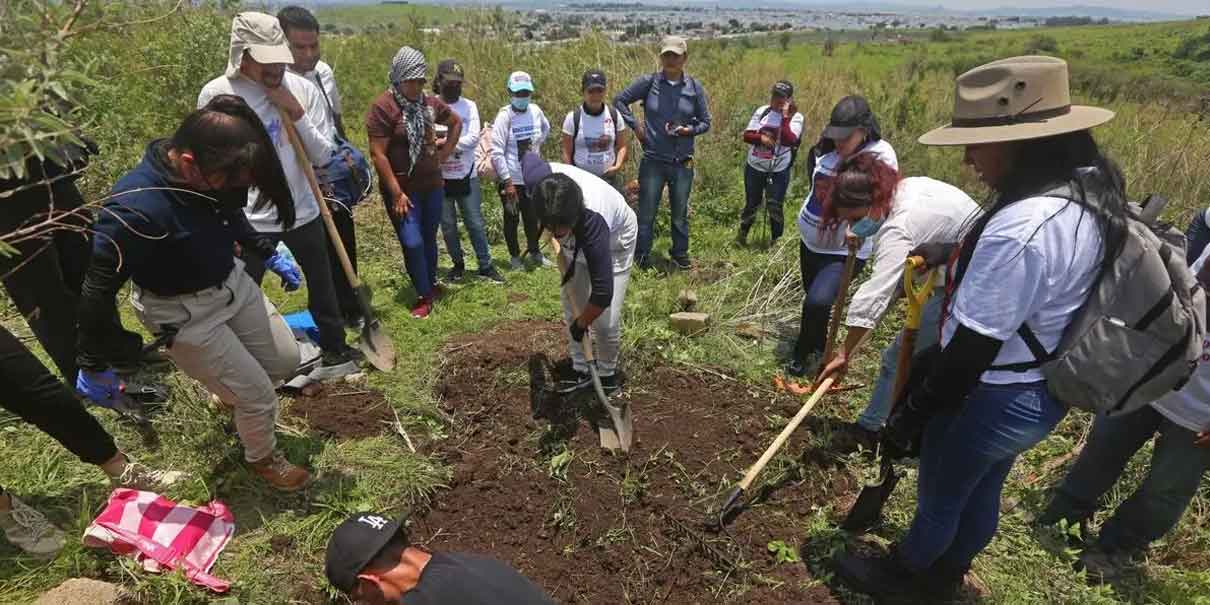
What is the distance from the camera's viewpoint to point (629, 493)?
121 inches

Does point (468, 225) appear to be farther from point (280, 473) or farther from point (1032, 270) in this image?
point (1032, 270)

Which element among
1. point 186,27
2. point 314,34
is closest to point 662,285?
point 314,34

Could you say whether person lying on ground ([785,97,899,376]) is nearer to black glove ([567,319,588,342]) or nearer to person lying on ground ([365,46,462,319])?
black glove ([567,319,588,342])

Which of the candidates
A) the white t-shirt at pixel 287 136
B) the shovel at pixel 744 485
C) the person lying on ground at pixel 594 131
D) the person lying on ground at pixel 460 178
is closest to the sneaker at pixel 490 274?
the person lying on ground at pixel 460 178

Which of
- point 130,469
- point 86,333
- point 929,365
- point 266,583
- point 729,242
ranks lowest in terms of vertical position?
point 729,242

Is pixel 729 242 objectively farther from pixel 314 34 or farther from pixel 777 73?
pixel 777 73

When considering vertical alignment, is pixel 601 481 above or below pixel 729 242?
above

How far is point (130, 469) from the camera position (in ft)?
9.28

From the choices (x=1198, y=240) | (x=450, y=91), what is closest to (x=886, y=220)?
(x=1198, y=240)

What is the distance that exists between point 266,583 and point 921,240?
3.42m

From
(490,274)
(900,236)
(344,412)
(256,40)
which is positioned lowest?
(490,274)

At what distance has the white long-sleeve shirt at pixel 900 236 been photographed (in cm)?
300

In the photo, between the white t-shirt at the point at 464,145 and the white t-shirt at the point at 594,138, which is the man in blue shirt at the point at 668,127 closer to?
the white t-shirt at the point at 594,138

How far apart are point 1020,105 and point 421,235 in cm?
393
